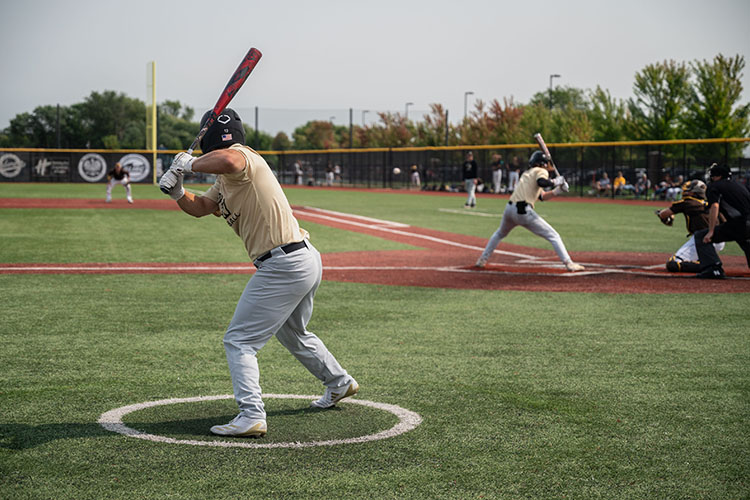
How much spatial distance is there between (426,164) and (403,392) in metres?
50.6

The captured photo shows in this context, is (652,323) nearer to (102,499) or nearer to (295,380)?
(295,380)

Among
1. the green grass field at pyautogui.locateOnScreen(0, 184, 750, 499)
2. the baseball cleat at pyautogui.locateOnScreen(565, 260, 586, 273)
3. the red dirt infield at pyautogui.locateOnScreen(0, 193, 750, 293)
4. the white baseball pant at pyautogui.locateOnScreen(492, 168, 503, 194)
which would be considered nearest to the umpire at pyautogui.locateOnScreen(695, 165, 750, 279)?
the red dirt infield at pyautogui.locateOnScreen(0, 193, 750, 293)

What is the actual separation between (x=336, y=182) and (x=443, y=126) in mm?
15337

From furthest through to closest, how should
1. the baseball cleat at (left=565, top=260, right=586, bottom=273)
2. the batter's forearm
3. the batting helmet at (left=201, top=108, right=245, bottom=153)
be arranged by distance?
the baseball cleat at (left=565, top=260, right=586, bottom=273) < the batter's forearm < the batting helmet at (left=201, top=108, right=245, bottom=153)

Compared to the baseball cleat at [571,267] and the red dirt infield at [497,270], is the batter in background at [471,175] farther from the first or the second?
the baseball cleat at [571,267]

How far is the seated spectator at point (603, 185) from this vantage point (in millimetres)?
43000

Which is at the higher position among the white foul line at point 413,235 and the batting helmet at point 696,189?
the batting helmet at point 696,189

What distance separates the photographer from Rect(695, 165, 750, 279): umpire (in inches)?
514

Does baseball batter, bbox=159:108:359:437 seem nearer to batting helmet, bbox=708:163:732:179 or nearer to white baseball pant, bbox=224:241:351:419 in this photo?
white baseball pant, bbox=224:241:351:419

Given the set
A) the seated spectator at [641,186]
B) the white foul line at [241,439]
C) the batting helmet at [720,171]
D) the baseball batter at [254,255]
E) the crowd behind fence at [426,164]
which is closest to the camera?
the white foul line at [241,439]

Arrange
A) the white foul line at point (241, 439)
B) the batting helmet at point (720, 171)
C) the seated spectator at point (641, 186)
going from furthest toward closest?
the seated spectator at point (641, 186), the batting helmet at point (720, 171), the white foul line at point (241, 439)

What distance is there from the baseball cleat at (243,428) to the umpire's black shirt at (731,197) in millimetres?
10009

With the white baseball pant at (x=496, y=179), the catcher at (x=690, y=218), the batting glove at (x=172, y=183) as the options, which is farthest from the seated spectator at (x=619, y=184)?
the batting glove at (x=172, y=183)

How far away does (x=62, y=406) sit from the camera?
5.75 metres
